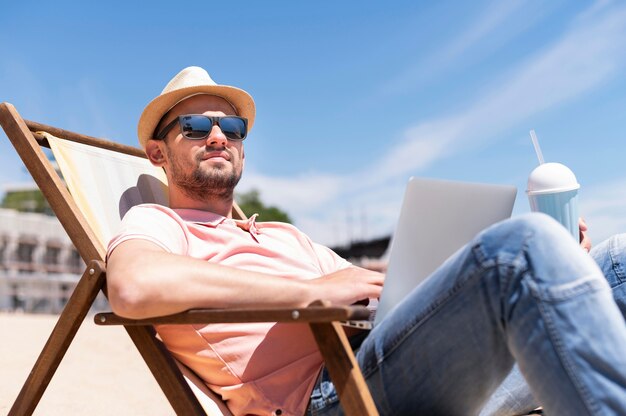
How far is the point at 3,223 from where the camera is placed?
155 feet

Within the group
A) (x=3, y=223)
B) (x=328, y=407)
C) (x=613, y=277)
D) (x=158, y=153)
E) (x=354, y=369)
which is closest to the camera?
(x=354, y=369)

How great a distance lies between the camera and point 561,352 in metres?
1.49

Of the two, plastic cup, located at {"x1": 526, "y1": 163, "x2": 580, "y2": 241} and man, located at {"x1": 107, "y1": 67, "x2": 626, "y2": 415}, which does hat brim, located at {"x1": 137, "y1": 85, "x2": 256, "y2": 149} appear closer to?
man, located at {"x1": 107, "y1": 67, "x2": 626, "y2": 415}

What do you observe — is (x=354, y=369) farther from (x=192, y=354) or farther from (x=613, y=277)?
(x=613, y=277)

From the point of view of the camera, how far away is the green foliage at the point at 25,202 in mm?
72250

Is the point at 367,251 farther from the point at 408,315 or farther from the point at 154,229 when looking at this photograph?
the point at 408,315

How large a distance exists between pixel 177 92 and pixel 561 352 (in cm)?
195

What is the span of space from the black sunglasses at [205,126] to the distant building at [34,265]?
41525 millimetres

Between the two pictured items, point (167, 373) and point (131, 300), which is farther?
point (167, 373)

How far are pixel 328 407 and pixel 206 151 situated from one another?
1.22 m

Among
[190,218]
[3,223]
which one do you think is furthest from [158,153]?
[3,223]

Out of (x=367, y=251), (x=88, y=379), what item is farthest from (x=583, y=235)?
(x=367, y=251)

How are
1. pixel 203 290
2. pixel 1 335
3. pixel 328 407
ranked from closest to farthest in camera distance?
pixel 203 290
pixel 328 407
pixel 1 335

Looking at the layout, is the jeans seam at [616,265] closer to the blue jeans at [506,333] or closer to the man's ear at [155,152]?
the blue jeans at [506,333]
